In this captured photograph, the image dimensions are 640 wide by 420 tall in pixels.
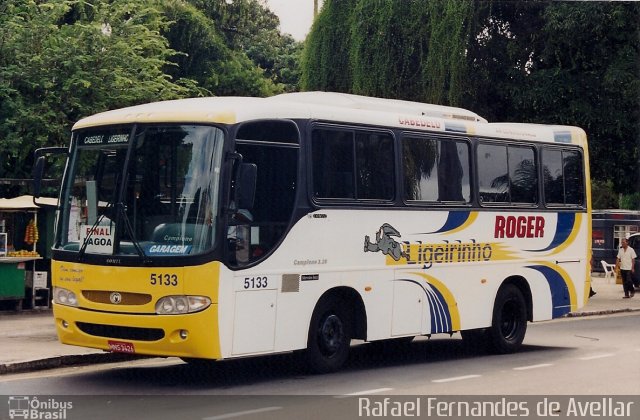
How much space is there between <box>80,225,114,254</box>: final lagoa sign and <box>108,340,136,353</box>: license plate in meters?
0.96

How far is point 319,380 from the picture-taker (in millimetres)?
13539

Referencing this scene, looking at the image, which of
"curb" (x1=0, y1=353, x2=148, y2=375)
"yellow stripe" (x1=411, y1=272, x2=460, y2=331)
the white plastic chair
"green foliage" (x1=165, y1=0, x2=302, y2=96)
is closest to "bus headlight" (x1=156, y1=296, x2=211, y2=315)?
"curb" (x1=0, y1=353, x2=148, y2=375)

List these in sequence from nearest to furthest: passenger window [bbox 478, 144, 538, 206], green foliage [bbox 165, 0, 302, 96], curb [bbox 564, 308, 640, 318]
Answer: passenger window [bbox 478, 144, 538, 206] < curb [bbox 564, 308, 640, 318] < green foliage [bbox 165, 0, 302, 96]

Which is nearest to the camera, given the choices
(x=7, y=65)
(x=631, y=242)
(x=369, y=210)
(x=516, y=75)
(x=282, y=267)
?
(x=282, y=267)

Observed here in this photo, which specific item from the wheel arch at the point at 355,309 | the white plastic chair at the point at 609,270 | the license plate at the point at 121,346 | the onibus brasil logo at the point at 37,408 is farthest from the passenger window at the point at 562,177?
the white plastic chair at the point at 609,270

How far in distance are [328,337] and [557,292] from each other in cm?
556

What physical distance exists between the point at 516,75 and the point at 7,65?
13.0 m

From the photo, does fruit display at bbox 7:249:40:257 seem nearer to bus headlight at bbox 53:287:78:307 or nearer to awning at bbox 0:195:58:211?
awning at bbox 0:195:58:211

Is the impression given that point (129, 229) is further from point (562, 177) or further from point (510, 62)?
point (510, 62)

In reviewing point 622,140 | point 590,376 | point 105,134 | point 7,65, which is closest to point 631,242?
point 622,140

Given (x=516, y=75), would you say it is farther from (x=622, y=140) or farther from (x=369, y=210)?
(x=369, y=210)

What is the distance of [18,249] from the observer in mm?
23078

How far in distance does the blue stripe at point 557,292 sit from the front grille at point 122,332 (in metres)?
7.40

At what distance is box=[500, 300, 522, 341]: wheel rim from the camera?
57.3 ft
